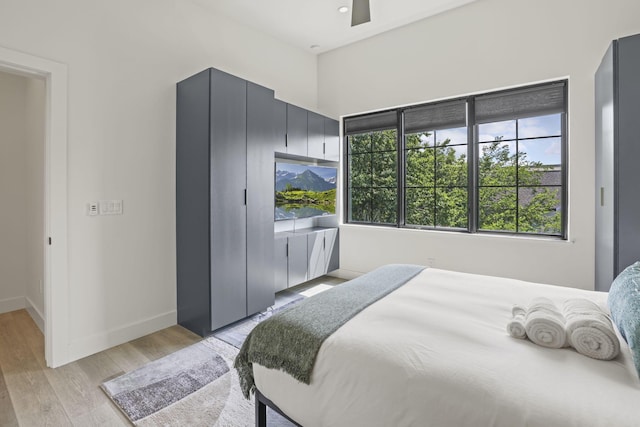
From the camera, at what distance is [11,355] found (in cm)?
238

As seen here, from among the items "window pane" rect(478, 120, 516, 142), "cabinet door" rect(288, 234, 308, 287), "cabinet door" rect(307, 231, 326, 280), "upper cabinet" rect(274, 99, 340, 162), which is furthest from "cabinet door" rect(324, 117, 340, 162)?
"window pane" rect(478, 120, 516, 142)

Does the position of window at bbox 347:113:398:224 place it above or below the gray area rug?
above

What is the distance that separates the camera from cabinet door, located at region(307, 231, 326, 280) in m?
3.99

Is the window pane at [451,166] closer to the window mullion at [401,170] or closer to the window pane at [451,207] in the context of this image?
the window pane at [451,207]

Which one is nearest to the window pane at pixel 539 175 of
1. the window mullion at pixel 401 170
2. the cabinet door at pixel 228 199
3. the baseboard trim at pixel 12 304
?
the window mullion at pixel 401 170

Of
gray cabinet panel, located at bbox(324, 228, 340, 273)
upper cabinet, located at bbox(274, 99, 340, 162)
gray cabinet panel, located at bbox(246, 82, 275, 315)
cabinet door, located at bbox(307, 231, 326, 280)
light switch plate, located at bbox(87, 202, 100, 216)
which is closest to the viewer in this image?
light switch plate, located at bbox(87, 202, 100, 216)

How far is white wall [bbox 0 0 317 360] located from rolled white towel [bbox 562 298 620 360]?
9.64ft

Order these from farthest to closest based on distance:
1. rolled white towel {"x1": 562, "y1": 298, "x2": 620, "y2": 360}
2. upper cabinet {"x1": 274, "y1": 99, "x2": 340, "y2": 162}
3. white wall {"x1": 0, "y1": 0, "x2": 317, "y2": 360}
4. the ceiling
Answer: upper cabinet {"x1": 274, "y1": 99, "x2": 340, "y2": 162} < the ceiling < white wall {"x1": 0, "y1": 0, "x2": 317, "y2": 360} < rolled white towel {"x1": 562, "y1": 298, "x2": 620, "y2": 360}

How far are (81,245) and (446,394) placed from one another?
2650 mm

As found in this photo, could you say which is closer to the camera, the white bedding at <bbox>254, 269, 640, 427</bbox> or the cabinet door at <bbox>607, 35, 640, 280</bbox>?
the white bedding at <bbox>254, 269, 640, 427</bbox>

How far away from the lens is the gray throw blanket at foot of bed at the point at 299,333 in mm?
1354

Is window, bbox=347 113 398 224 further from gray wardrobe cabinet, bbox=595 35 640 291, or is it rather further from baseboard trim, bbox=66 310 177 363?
baseboard trim, bbox=66 310 177 363

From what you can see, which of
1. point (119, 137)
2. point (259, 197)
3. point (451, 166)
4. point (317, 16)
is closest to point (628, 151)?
point (451, 166)

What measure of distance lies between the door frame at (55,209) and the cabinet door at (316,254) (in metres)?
2.39
